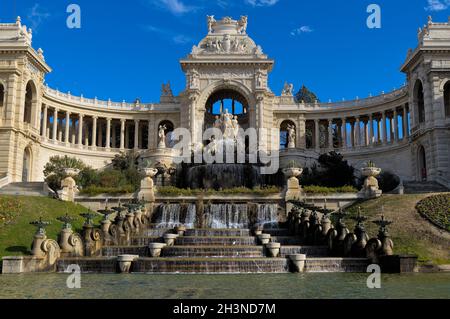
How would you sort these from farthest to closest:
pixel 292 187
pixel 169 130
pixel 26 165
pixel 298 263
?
pixel 169 130, pixel 26 165, pixel 292 187, pixel 298 263

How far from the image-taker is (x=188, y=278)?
63.9 feet

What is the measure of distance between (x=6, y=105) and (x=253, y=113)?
3270 centimetres

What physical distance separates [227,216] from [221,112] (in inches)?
1494

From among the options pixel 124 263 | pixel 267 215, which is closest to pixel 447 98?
pixel 267 215

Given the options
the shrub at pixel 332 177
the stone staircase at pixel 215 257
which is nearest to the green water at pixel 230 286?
the stone staircase at pixel 215 257

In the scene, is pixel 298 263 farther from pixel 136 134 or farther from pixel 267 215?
pixel 136 134

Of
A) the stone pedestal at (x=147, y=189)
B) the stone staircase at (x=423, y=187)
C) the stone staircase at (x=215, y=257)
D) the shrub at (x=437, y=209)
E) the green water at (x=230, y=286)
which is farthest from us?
the stone staircase at (x=423, y=187)

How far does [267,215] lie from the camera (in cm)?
3819

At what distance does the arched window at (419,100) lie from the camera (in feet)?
203

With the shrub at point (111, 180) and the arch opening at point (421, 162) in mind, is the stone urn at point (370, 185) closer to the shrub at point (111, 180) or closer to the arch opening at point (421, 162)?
the arch opening at point (421, 162)

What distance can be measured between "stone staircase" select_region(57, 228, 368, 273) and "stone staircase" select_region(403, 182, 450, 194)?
2132 centimetres

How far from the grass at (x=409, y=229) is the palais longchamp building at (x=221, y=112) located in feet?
57.4
